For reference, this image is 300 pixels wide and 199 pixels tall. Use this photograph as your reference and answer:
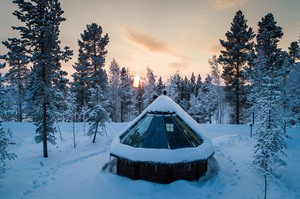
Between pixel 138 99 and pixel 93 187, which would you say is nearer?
pixel 93 187

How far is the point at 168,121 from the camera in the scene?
1220 cm

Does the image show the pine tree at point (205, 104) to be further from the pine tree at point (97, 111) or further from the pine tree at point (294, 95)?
the pine tree at point (97, 111)

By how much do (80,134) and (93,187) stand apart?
15.5m

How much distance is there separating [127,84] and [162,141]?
31.2 m

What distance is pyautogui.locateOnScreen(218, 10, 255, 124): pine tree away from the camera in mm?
25078

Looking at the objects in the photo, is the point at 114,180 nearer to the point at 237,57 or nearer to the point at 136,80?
the point at 237,57

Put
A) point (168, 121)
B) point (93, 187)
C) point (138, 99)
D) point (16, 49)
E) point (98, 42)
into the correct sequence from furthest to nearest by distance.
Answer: point (138, 99), point (98, 42), point (16, 49), point (168, 121), point (93, 187)

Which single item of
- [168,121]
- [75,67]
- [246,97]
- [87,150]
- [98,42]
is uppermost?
[98,42]

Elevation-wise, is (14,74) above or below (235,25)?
below

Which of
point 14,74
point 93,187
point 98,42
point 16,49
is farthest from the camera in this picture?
point 14,74

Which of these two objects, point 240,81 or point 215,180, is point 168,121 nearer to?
point 215,180

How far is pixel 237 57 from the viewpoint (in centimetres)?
2558

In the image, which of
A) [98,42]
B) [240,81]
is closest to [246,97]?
[240,81]

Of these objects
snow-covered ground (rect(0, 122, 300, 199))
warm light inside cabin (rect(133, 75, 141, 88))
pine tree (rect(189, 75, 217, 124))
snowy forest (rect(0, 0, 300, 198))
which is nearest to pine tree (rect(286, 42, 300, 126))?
snowy forest (rect(0, 0, 300, 198))
